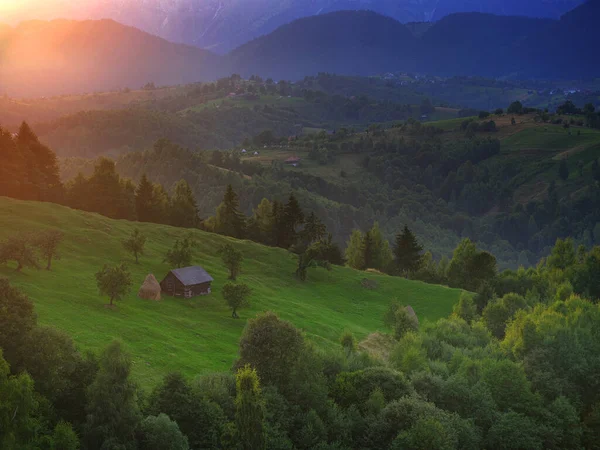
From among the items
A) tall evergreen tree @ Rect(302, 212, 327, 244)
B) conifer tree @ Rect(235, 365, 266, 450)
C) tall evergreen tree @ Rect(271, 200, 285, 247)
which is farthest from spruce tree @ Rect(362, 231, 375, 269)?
conifer tree @ Rect(235, 365, 266, 450)

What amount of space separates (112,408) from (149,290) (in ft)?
121

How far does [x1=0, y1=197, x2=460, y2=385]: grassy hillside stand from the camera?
2048 inches

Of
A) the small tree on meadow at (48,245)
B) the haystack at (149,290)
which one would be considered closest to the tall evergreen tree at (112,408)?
the haystack at (149,290)

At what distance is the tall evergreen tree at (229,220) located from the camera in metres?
117

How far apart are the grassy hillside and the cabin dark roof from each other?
2441mm

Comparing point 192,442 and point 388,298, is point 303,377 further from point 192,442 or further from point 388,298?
point 388,298

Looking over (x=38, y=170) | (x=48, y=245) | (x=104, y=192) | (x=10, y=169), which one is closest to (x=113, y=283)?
(x=48, y=245)

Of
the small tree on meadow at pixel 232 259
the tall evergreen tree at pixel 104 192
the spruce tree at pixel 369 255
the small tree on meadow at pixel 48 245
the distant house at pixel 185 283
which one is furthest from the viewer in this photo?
the spruce tree at pixel 369 255

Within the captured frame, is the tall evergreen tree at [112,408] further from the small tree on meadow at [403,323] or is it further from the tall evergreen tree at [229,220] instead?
the tall evergreen tree at [229,220]

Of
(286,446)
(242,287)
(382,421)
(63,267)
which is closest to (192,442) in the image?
(286,446)

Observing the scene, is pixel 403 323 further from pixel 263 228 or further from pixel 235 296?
pixel 263 228

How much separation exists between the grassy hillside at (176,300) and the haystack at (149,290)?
1.14m

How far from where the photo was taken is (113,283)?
197 ft

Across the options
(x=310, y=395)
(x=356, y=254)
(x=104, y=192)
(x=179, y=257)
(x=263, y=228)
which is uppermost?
(x=104, y=192)
